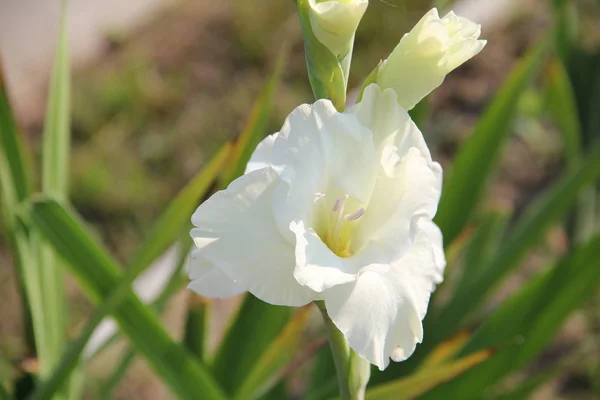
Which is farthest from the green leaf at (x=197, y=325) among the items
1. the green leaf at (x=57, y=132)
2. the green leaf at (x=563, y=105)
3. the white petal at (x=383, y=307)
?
the green leaf at (x=563, y=105)

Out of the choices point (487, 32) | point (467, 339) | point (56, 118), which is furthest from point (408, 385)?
point (487, 32)

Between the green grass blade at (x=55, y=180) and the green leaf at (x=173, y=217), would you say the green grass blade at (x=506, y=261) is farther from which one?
the green grass blade at (x=55, y=180)

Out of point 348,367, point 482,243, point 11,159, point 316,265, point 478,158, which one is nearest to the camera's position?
point 316,265

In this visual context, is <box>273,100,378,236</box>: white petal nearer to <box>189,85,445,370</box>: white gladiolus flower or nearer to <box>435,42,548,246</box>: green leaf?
<box>189,85,445,370</box>: white gladiolus flower

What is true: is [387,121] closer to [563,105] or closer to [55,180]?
[55,180]

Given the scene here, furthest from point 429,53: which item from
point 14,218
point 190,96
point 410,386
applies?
point 190,96

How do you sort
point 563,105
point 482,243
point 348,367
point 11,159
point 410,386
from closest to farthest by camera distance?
point 348,367 → point 410,386 → point 11,159 → point 482,243 → point 563,105

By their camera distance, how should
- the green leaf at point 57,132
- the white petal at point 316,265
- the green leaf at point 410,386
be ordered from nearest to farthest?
the white petal at point 316,265 → the green leaf at point 410,386 → the green leaf at point 57,132
